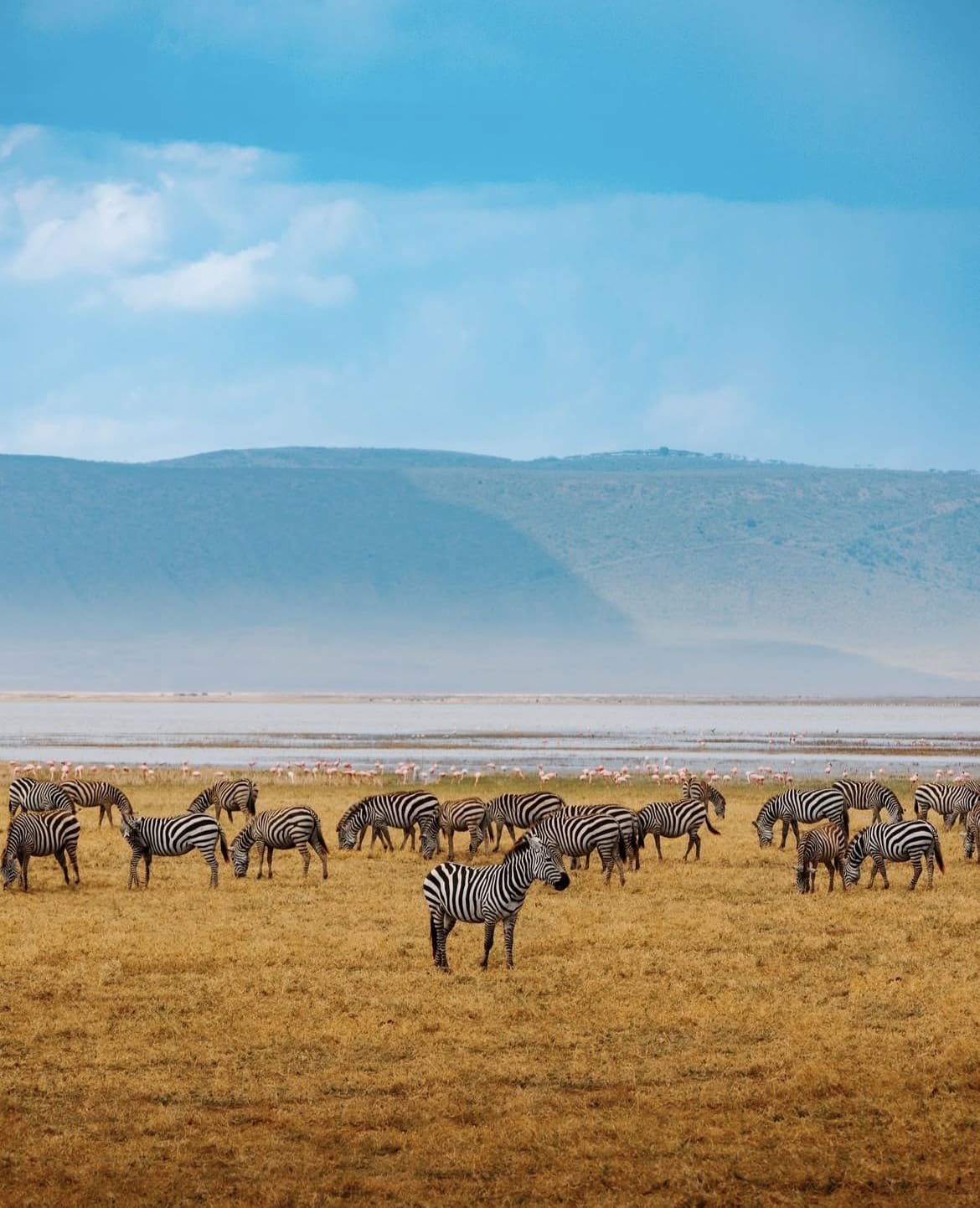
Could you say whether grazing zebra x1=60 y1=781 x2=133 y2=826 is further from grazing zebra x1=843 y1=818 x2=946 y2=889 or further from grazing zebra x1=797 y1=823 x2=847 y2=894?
grazing zebra x1=843 y1=818 x2=946 y2=889

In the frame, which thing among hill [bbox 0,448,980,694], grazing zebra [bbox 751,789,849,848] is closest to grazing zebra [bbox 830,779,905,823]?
grazing zebra [bbox 751,789,849,848]

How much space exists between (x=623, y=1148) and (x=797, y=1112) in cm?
163

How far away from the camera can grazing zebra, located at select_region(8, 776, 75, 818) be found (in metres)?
28.8

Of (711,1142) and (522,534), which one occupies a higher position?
(522,534)

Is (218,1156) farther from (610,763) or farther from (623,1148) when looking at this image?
(610,763)

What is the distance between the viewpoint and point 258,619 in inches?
7165

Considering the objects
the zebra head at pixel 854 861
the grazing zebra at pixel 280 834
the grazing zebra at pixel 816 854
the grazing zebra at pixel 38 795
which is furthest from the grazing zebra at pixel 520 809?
the grazing zebra at pixel 38 795

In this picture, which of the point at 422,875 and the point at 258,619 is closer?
the point at 422,875

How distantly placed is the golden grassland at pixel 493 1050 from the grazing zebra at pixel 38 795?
6429mm

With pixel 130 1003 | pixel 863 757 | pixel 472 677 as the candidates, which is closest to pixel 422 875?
pixel 130 1003

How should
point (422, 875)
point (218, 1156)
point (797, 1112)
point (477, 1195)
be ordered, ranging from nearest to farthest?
point (477, 1195) → point (218, 1156) → point (797, 1112) → point (422, 875)

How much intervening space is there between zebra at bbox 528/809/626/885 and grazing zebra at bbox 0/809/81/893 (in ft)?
22.3

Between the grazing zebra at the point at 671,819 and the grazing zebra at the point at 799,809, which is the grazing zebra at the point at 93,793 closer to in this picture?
the grazing zebra at the point at 671,819

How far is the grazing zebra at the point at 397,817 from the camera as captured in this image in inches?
1029
